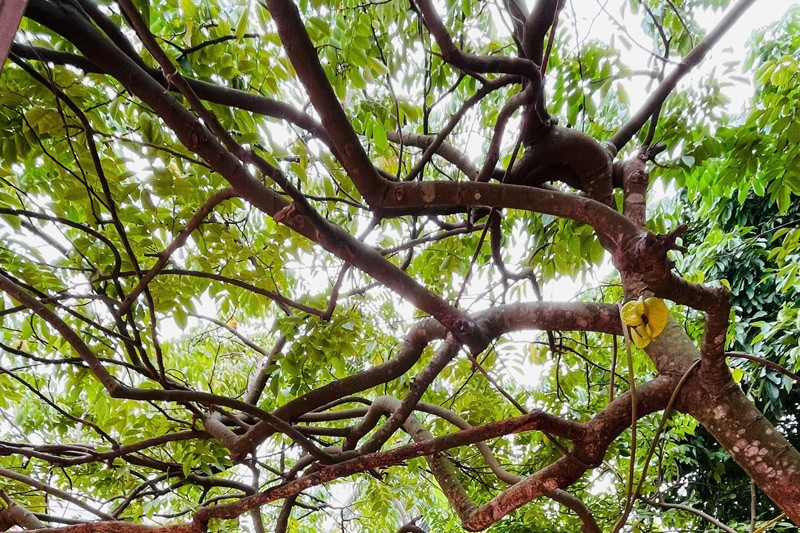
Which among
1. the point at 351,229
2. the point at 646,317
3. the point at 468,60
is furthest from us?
the point at 351,229

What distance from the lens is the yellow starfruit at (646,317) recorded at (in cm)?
64

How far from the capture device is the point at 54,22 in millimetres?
704

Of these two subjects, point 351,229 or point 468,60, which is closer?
point 468,60

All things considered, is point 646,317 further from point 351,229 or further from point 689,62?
point 351,229

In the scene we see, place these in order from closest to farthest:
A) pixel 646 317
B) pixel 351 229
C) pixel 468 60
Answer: pixel 646 317 → pixel 468 60 → pixel 351 229

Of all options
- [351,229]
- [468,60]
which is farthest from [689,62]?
[351,229]

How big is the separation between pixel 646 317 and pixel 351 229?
1.46 metres

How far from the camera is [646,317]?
0.64 meters

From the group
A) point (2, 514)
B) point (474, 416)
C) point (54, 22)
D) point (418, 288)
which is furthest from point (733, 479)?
point (54, 22)

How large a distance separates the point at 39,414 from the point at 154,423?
33.3 inches

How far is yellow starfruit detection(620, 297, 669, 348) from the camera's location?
2.09 feet

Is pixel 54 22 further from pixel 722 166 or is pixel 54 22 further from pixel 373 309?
pixel 722 166

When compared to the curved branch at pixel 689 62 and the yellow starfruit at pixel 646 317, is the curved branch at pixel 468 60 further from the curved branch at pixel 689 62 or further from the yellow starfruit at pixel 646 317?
the yellow starfruit at pixel 646 317

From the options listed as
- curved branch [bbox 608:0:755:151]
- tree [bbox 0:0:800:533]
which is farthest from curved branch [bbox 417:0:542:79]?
curved branch [bbox 608:0:755:151]
